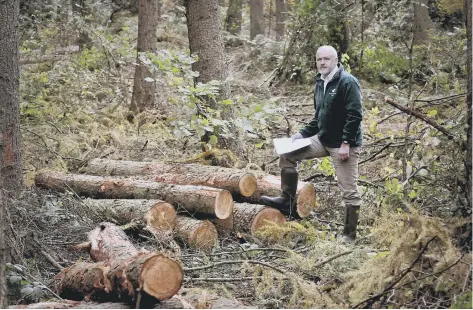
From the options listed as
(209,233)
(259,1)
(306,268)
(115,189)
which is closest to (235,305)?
(306,268)

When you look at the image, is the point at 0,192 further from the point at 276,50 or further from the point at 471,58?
the point at 276,50

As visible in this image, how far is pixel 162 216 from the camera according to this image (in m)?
7.45

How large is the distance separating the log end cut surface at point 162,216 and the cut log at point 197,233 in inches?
4.4

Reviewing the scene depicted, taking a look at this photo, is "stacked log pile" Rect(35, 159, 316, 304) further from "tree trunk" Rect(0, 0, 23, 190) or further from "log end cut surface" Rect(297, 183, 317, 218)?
"tree trunk" Rect(0, 0, 23, 190)

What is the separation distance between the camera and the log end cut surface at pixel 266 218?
7508mm

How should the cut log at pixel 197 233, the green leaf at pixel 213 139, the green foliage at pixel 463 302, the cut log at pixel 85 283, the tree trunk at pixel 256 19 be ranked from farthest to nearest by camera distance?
the tree trunk at pixel 256 19 < the green leaf at pixel 213 139 < the cut log at pixel 197 233 < the cut log at pixel 85 283 < the green foliage at pixel 463 302

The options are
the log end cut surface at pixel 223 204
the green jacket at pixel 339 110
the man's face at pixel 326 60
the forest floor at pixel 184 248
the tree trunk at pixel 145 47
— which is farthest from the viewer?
the tree trunk at pixel 145 47

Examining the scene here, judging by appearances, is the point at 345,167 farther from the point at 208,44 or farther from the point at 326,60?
the point at 208,44

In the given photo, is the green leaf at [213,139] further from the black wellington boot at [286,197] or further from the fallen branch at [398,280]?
the fallen branch at [398,280]

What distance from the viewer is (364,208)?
817cm

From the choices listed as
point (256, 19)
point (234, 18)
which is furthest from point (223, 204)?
point (234, 18)

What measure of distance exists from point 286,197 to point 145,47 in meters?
7.44

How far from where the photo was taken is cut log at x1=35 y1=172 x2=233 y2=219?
7.51 metres

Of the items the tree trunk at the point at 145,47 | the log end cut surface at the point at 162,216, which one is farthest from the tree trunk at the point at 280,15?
the log end cut surface at the point at 162,216
